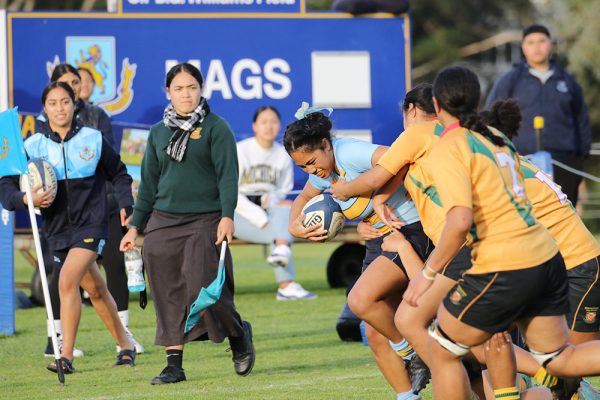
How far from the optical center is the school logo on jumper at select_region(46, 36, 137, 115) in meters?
14.8

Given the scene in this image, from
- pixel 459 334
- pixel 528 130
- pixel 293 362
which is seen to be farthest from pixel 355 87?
pixel 459 334

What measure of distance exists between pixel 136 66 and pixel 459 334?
10.1m

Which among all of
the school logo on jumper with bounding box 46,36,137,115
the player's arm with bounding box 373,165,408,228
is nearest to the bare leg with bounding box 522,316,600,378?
the player's arm with bounding box 373,165,408,228

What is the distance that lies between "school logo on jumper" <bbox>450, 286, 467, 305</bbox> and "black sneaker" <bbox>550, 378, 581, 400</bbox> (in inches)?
51.1

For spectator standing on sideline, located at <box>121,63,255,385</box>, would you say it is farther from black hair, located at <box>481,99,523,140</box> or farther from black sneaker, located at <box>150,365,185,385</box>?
black hair, located at <box>481,99,523,140</box>

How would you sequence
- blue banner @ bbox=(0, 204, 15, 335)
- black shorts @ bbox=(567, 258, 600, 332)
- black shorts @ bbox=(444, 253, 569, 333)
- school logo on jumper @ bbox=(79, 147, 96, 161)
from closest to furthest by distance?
black shorts @ bbox=(444, 253, 569, 333)
black shorts @ bbox=(567, 258, 600, 332)
school logo on jumper @ bbox=(79, 147, 96, 161)
blue banner @ bbox=(0, 204, 15, 335)

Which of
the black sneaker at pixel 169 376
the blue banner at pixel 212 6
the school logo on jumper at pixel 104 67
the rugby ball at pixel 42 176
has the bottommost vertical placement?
the black sneaker at pixel 169 376

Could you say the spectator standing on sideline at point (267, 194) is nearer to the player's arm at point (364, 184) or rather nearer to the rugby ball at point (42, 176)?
the rugby ball at point (42, 176)

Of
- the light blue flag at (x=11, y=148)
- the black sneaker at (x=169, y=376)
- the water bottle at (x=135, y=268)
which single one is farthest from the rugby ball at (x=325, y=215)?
the light blue flag at (x=11, y=148)

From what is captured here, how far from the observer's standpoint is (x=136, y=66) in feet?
49.5

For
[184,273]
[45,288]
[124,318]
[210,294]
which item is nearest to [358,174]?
[210,294]

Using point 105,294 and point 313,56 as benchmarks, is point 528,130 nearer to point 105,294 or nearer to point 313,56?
point 313,56

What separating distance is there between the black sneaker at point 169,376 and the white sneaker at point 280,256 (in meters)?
5.46

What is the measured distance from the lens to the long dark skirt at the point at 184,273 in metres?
8.43
